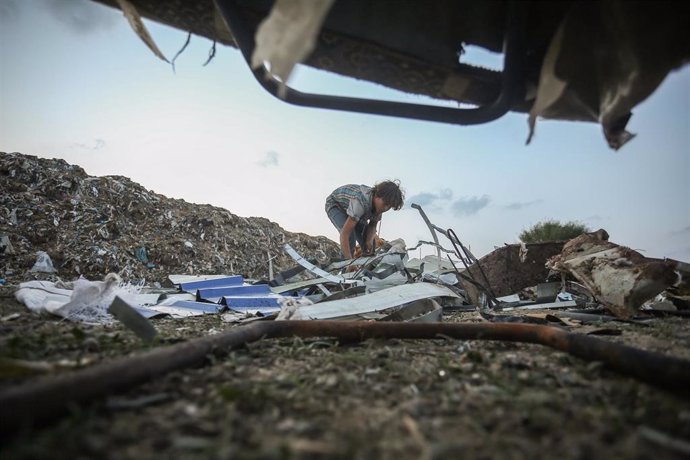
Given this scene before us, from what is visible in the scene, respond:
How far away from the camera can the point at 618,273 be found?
3215 millimetres

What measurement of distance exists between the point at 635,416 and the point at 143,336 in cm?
173

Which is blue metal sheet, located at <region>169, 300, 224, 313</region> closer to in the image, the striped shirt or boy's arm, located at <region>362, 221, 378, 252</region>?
the striped shirt

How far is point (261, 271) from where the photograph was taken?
966cm

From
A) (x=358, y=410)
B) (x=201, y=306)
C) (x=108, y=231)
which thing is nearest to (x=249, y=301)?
(x=201, y=306)

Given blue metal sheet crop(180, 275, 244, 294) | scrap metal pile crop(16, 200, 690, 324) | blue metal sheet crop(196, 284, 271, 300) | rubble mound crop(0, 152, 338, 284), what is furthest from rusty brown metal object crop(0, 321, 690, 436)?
rubble mound crop(0, 152, 338, 284)

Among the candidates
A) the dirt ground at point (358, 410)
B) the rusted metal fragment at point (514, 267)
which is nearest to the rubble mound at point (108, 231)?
the rusted metal fragment at point (514, 267)

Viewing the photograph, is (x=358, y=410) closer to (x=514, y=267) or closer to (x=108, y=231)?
(x=514, y=267)

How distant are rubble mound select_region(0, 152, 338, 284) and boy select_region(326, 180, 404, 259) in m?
3.44

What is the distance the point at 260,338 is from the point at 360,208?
4438mm

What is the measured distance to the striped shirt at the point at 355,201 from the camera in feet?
20.4

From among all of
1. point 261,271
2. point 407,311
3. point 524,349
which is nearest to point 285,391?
point 524,349

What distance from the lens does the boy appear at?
20.4ft

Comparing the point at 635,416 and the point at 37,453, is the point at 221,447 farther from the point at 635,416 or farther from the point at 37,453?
the point at 635,416

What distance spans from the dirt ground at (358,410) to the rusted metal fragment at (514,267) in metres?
3.34
